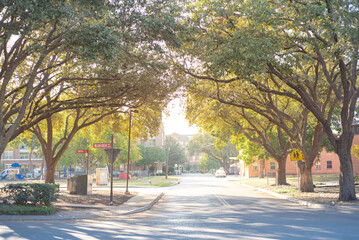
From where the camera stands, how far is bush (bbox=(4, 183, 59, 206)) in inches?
529

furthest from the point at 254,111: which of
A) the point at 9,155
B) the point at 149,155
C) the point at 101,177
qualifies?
the point at 9,155

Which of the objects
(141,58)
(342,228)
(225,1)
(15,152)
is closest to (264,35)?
(225,1)

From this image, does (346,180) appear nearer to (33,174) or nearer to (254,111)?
(254,111)

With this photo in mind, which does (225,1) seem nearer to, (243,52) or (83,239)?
(243,52)

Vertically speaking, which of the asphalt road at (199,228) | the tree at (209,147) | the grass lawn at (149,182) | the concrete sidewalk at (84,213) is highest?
the tree at (209,147)

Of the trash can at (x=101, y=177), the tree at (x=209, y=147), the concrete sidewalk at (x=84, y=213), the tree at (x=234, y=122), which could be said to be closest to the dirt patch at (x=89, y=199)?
the concrete sidewalk at (x=84, y=213)

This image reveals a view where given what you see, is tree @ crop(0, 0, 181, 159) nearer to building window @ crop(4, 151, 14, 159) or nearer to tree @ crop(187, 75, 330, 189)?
tree @ crop(187, 75, 330, 189)

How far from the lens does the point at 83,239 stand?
853 centimetres

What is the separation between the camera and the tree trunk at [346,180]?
17.2 metres

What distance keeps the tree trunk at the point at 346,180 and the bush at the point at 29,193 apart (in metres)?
13.6

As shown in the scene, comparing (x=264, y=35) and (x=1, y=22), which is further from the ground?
(x=264, y=35)

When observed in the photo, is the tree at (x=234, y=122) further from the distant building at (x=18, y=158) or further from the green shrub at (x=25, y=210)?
the distant building at (x=18, y=158)

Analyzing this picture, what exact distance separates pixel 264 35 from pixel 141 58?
532 cm

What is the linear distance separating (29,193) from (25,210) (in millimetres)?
1062
